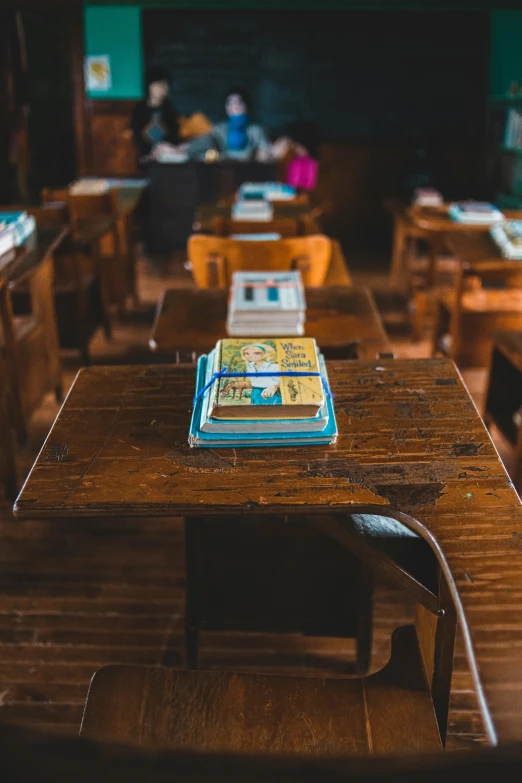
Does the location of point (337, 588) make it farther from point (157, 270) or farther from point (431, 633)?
point (157, 270)

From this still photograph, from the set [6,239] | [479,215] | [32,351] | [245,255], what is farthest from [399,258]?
[6,239]

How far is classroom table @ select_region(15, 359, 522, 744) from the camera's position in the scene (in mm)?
959

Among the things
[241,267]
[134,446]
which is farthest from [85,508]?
[241,267]

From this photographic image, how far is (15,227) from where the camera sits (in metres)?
2.70

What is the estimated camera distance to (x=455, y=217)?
375 centimetres

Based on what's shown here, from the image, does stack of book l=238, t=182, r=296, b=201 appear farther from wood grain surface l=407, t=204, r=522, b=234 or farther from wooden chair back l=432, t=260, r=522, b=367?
wooden chair back l=432, t=260, r=522, b=367

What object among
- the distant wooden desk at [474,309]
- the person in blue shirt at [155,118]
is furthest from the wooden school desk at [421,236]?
the person in blue shirt at [155,118]

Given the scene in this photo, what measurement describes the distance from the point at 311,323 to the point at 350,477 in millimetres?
972

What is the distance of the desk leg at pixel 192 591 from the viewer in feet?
6.03

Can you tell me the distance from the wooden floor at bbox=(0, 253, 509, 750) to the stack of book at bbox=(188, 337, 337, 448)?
909 mm

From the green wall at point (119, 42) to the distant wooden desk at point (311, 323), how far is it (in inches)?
219

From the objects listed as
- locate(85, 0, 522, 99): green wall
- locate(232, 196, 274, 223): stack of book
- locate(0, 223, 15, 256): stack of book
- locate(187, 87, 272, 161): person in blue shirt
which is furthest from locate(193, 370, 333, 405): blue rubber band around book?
locate(85, 0, 522, 99): green wall

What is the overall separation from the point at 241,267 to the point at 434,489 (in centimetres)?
157

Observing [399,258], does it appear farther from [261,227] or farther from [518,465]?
[518,465]
